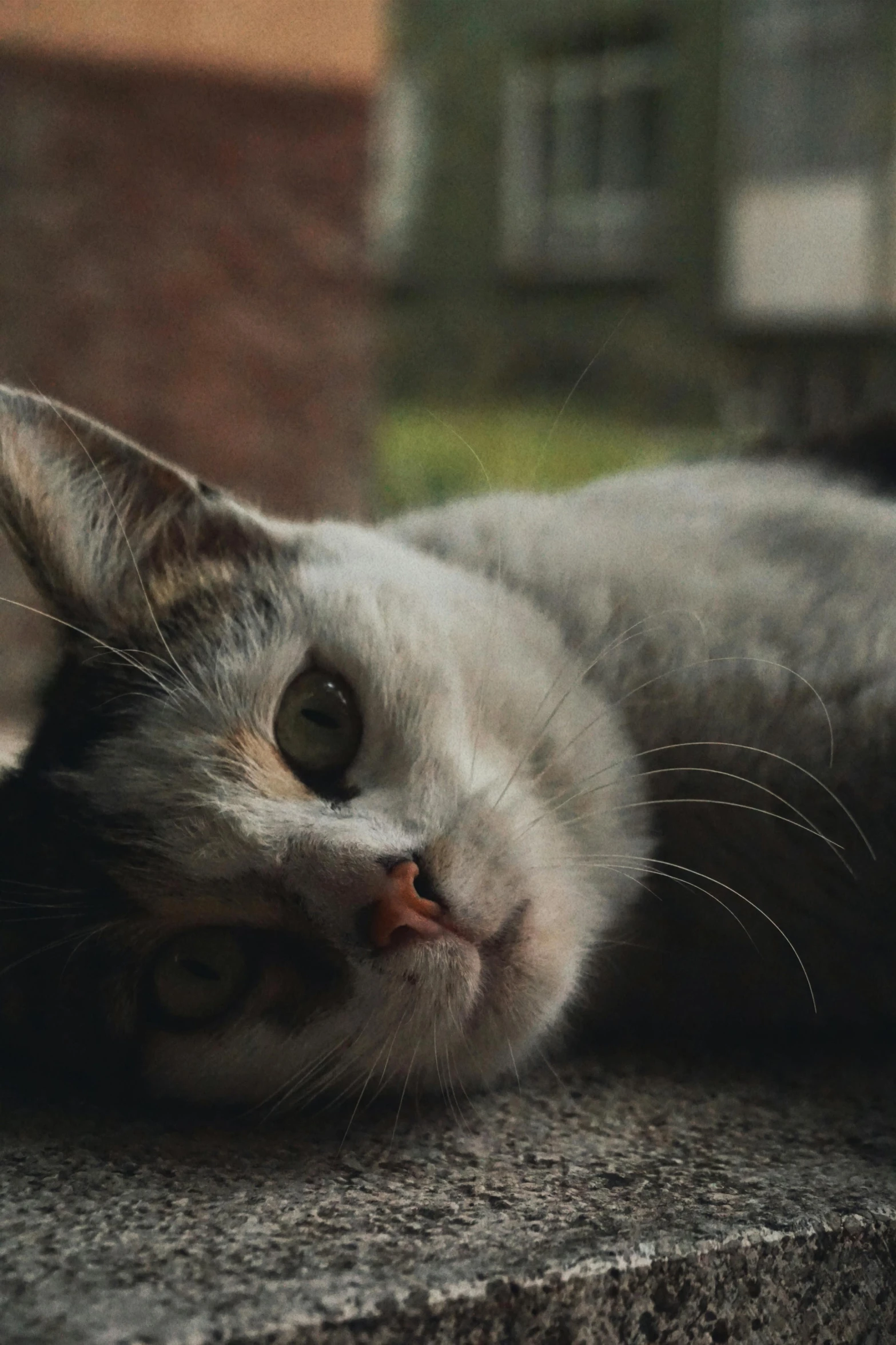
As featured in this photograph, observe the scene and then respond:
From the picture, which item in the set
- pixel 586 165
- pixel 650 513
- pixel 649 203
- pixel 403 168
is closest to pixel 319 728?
pixel 650 513

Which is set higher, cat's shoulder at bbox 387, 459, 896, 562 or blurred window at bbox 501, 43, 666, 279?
blurred window at bbox 501, 43, 666, 279

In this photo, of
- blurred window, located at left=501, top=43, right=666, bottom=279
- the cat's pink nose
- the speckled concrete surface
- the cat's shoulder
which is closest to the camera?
the speckled concrete surface

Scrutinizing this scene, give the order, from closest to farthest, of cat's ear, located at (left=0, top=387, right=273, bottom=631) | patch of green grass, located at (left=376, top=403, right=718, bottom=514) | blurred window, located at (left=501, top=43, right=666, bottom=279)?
1. cat's ear, located at (left=0, top=387, right=273, bottom=631)
2. patch of green grass, located at (left=376, top=403, right=718, bottom=514)
3. blurred window, located at (left=501, top=43, right=666, bottom=279)

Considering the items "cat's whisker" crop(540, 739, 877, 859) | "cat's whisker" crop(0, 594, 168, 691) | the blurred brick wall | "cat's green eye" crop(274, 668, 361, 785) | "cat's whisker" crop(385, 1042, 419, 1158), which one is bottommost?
"cat's whisker" crop(385, 1042, 419, 1158)

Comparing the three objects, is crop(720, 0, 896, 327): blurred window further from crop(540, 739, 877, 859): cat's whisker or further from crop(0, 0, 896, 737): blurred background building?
crop(540, 739, 877, 859): cat's whisker

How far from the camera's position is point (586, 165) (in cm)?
978

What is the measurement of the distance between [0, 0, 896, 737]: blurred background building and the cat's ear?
0.20 metres

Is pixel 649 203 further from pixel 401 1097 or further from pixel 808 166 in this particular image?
pixel 401 1097

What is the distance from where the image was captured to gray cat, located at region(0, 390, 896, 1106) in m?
1.09

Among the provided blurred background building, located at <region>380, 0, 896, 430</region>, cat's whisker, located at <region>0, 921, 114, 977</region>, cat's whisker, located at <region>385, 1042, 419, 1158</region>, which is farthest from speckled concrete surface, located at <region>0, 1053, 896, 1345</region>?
blurred background building, located at <region>380, 0, 896, 430</region>

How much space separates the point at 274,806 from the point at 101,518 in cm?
33

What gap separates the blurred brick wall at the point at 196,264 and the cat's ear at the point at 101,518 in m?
1.78

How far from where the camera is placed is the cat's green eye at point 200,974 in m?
1.12

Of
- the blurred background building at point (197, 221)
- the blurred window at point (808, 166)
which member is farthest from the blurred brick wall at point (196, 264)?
the blurred window at point (808, 166)
